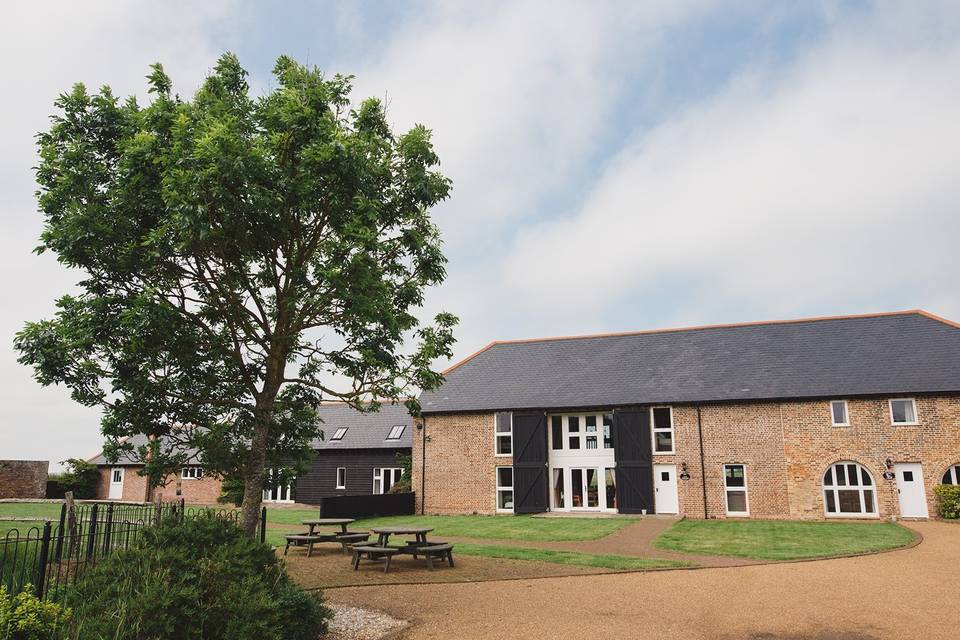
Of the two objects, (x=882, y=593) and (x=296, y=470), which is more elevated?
(x=296, y=470)

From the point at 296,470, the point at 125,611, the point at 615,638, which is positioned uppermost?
the point at 296,470

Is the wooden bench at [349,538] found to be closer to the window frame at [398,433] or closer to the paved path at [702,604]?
the paved path at [702,604]

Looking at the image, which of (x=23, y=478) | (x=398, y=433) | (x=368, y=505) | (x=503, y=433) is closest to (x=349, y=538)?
(x=368, y=505)

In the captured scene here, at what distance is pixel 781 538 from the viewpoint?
734 inches

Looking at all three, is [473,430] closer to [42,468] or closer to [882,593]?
[882,593]

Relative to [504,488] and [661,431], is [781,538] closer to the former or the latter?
[661,431]

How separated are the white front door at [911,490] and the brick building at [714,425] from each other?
4 cm

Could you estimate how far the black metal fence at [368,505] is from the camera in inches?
1009

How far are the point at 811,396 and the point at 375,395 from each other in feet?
66.3

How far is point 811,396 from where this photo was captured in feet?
83.8

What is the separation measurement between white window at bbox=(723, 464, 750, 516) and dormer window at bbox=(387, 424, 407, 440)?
57.2ft

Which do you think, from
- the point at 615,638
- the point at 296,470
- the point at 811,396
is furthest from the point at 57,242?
the point at 811,396

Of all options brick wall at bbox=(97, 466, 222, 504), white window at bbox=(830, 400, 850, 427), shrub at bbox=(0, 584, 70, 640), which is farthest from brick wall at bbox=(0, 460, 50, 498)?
white window at bbox=(830, 400, 850, 427)

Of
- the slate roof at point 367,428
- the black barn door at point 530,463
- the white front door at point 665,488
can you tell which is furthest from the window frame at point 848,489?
the slate roof at point 367,428
